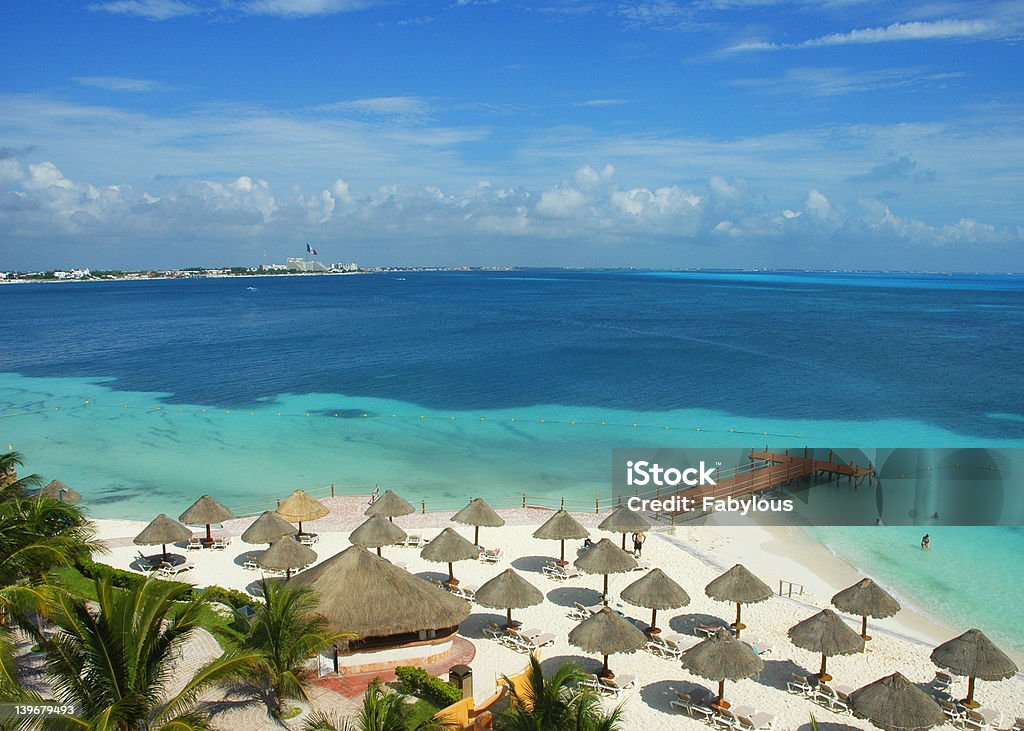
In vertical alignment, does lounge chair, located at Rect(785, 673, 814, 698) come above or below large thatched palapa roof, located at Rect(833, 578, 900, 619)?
below

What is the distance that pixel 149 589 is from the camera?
923 centimetres

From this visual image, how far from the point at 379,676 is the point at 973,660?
32.8 feet

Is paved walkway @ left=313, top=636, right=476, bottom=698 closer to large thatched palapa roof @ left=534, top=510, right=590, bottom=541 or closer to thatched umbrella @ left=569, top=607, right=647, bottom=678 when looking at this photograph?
thatched umbrella @ left=569, top=607, right=647, bottom=678

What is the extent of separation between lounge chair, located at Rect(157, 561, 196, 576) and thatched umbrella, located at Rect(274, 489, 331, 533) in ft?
8.34

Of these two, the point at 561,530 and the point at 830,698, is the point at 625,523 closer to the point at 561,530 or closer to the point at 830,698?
the point at 561,530

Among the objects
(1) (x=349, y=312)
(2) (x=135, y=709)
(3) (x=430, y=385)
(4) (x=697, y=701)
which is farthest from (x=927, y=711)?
(1) (x=349, y=312)

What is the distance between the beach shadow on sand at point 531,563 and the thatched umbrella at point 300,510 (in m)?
5.62

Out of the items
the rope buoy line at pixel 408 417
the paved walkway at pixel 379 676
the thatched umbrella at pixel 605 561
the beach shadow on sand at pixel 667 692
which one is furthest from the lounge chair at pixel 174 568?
the rope buoy line at pixel 408 417

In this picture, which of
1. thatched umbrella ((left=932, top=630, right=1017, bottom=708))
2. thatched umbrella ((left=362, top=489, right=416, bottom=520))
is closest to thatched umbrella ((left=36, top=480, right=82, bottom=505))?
thatched umbrella ((left=362, top=489, right=416, bottom=520))

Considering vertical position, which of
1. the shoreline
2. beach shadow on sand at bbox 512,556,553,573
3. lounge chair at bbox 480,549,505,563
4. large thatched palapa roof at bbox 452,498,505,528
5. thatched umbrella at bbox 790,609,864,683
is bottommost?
the shoreline

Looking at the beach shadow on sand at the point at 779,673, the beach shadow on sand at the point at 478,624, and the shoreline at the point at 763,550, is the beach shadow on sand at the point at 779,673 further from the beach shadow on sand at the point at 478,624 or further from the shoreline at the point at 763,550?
the beach shadow on sand at the point at 478,624

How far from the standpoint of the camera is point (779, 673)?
1335 centimetres

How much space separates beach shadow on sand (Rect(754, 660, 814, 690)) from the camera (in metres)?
13.1

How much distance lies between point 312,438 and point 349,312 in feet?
244
